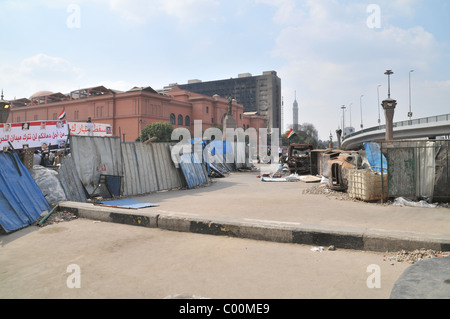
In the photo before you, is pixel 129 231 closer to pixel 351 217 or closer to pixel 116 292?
pixel 116 292

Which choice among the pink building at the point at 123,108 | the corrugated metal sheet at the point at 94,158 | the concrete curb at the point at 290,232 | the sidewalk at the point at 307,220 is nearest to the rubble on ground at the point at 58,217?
the sidewalk at the point at 307,220

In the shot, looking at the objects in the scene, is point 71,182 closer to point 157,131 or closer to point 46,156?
point 46,156

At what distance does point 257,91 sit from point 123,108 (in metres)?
69.6

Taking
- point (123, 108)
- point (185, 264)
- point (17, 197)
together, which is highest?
point (123, 108)

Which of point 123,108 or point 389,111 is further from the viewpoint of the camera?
point 123,108

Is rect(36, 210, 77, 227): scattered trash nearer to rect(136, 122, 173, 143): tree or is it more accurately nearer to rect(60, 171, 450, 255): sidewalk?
rect(60, 171, 450, 255): sidewalk

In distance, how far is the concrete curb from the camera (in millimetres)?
4316

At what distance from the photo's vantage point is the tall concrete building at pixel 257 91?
378ft

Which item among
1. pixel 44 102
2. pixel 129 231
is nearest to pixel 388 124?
pixel 129 231

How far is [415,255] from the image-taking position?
4055mm

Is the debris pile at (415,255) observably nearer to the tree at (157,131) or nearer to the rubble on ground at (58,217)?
the rubble on ground at (58,217)

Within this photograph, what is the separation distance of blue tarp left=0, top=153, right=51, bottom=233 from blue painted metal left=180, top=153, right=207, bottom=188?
6239 mm

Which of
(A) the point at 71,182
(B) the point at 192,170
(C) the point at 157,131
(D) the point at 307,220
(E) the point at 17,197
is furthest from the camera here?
(C) the point at 157,131

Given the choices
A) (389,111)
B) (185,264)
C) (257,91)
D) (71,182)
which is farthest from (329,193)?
(257,91)
